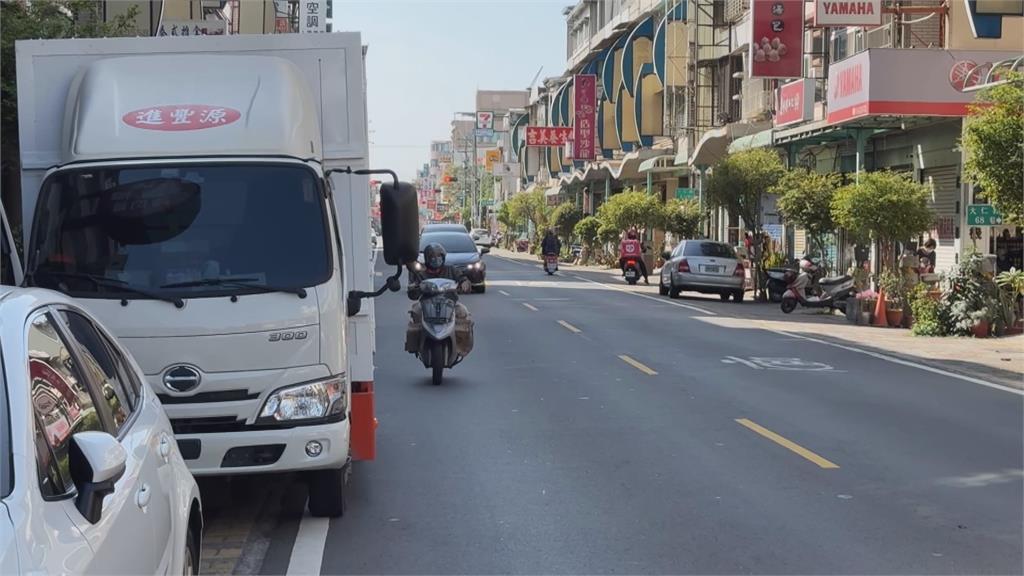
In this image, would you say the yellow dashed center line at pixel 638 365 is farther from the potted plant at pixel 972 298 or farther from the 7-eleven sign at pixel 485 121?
the 7-eleven sign at pixel 485 121

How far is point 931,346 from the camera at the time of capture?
20.0 metres

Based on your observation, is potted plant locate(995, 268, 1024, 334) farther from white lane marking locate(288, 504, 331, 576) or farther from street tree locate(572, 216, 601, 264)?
street tree locate(572, 216, 601, 264)

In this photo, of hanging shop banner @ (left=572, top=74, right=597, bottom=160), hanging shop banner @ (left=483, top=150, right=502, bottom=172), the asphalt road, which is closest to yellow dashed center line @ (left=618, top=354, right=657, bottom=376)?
the asphalt road

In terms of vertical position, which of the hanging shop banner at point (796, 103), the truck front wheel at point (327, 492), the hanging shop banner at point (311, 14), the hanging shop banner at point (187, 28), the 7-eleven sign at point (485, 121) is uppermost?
the 7-eleven sign at point (485, 121)

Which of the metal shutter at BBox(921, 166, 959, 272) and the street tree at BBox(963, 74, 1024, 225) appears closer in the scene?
the street tree at BBox(963, 74, 1024, 225)

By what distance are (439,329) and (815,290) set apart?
647 inches

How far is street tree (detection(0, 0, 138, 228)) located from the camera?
46.6ft

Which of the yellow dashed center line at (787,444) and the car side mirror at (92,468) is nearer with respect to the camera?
the car side mirror at (92,468)

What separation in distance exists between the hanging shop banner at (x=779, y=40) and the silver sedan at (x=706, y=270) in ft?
16.0

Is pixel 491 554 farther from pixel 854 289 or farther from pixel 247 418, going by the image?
pixel 854 289

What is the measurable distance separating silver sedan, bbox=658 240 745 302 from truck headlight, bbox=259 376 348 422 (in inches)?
999

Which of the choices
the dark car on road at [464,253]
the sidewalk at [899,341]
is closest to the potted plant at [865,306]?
the sidewalk at [899,341]

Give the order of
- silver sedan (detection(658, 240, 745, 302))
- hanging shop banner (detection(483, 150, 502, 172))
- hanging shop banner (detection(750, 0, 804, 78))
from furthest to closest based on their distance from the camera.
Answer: hanging shop banner (detection(483, 150, 502, 172)), hanging shop banner (detection(750, 0, 804, 78)), silver sedan (detection(658, 240, 745, 302))

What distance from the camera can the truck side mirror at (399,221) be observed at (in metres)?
7.55
